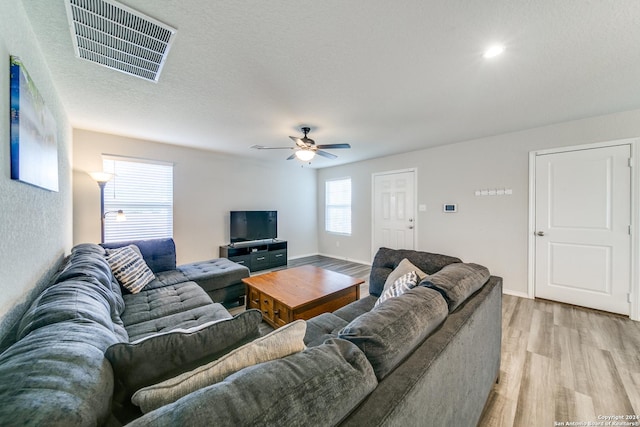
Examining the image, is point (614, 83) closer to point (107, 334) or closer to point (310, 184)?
point (107, 334)

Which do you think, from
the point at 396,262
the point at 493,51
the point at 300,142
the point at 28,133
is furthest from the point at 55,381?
the point at 300,142

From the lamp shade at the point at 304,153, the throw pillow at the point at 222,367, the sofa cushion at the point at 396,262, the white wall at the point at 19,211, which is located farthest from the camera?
the lamp shade at the point at 304,153

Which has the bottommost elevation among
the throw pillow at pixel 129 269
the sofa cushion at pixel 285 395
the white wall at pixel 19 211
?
the throw pillow at pixel 129 269

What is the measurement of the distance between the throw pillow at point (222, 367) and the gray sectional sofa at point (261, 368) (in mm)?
32

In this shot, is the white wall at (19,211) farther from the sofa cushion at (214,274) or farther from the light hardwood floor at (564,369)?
the light hardwood floor at (564,369)

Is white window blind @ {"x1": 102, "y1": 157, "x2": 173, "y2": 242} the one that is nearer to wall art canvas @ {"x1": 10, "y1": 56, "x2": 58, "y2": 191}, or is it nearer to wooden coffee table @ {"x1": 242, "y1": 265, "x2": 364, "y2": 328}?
wall art canvas @ {"x1": 10, "y1": 56, "x2": 58, "y2": 191}

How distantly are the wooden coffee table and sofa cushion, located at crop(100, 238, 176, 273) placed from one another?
1.13 metres

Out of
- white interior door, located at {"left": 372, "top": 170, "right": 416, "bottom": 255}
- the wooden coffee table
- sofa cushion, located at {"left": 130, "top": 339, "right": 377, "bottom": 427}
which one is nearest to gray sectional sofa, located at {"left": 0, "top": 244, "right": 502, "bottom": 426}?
sofa cushion, located at {"left": 130, "top": 339, "right": 377, "bottom": 427}

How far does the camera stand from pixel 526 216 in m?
3.29

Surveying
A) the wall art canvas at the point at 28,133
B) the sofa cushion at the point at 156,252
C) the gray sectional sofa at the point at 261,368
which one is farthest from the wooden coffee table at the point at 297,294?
the wall art canvas at the point at 28,133

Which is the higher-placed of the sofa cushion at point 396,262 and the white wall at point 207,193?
the white wall at point 207,193

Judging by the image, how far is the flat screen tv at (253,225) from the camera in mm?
4727

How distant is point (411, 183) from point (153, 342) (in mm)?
4523

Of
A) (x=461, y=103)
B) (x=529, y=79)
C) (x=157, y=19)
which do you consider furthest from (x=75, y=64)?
(x=529, y=79)
